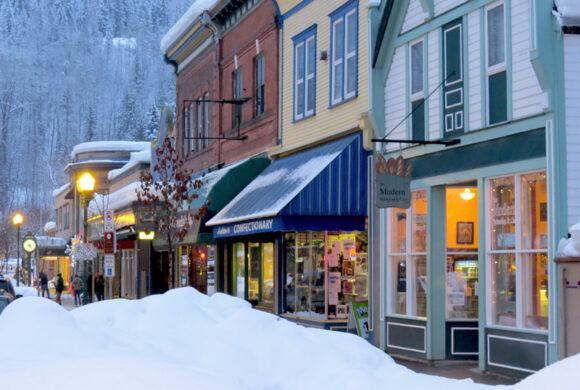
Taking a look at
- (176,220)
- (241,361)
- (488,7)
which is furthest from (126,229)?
(241,361)

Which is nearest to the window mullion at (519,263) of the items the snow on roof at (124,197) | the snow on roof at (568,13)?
the snow on roof at (568,13)

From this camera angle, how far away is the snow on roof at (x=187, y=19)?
2892 centimetres

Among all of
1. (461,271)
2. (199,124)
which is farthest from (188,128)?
(461,271)

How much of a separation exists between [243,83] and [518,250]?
47.6ft

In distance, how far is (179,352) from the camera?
6164 millimetres

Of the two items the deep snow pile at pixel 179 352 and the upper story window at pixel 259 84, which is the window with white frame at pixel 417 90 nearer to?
the upper story window at pixel 259 84

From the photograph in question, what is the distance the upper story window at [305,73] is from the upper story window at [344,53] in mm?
1194

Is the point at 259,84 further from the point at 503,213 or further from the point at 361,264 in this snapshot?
the point at 503,213

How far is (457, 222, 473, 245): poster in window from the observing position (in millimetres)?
16828

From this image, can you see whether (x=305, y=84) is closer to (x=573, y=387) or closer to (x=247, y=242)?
(x=247, y=242)

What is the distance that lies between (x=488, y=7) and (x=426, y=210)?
3.93m

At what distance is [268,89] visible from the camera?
975 inches

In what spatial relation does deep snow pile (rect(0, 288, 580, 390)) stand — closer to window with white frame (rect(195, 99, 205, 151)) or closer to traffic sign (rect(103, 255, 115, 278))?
traffic sign (rect(103, 255, 115, 278))

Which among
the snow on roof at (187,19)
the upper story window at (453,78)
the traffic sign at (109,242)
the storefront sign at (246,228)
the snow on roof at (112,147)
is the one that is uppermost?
the snow on roof at (187,19)
